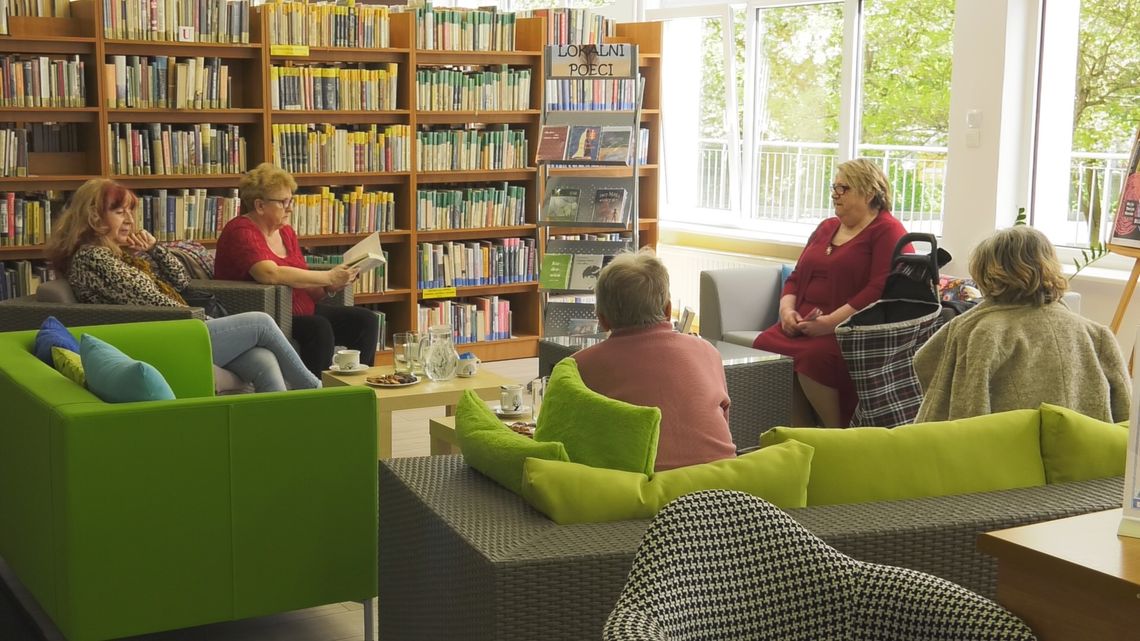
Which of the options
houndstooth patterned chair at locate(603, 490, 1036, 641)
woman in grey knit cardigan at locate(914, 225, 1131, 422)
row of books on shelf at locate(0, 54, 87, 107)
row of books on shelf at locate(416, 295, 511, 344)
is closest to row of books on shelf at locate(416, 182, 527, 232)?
row of books on shelf at locate(416, 295, 511, 344)

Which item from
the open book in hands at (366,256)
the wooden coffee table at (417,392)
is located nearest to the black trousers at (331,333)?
the open book in hands at (366,256)

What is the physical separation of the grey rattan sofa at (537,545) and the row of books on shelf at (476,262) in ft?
14.9

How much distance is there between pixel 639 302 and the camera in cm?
295

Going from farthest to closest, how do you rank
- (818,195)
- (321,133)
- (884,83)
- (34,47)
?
(818,195)
(884,83)
(321,133)
(34,47)

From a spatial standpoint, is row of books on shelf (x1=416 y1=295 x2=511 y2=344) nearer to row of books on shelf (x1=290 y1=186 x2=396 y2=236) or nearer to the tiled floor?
row of books on shelf (x1=290 y1=186 x2=396 y2=236)

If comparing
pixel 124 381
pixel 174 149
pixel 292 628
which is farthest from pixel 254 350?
pixel 174 149

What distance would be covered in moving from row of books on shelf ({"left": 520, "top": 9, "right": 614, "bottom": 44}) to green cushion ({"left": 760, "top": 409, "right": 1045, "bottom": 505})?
534 cm

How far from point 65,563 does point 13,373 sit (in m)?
0.67

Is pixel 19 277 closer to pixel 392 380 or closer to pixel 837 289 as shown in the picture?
pixel 392 380

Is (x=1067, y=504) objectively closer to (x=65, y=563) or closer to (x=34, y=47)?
(x=65, y=563)

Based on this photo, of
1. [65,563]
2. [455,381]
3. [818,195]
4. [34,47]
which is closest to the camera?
[65,563]

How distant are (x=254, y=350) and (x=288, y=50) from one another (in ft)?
7.44

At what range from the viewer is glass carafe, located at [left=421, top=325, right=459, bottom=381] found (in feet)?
14.7

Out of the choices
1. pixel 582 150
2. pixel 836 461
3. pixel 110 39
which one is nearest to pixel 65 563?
pixel 836 461
